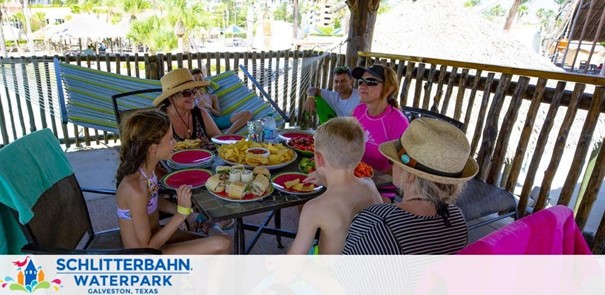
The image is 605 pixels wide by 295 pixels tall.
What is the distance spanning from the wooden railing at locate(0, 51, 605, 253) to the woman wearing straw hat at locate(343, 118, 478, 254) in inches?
67.4

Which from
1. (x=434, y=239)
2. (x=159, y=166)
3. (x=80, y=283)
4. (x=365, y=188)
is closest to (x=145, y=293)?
(x=80, y=283)

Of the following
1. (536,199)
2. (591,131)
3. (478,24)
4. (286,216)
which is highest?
(478,24)

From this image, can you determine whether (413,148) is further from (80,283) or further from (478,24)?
(478,24)

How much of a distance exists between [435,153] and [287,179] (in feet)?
2.37

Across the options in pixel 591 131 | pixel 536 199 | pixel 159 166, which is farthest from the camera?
pixel 536 199

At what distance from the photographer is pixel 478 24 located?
21.3ft

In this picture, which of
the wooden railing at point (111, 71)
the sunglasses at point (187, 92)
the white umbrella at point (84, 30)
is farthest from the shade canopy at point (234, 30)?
the sunglasses at point (187, 92)

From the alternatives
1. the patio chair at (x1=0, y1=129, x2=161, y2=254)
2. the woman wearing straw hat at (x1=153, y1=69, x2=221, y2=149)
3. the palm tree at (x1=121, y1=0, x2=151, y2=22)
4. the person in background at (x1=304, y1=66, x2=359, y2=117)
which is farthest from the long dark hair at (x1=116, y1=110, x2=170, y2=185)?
the palm tree at (x1=121, y1=0, x2=151, y2=22)

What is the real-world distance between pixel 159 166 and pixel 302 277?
1.11m

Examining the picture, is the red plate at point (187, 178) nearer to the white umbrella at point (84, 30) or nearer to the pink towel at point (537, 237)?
the pink towel at point (537, 237)

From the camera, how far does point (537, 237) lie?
89 cm

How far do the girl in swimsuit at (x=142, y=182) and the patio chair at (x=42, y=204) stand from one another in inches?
5.6

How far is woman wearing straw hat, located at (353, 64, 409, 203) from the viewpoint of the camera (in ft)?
7.80

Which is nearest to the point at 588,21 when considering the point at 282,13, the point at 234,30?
the point at 234,30
